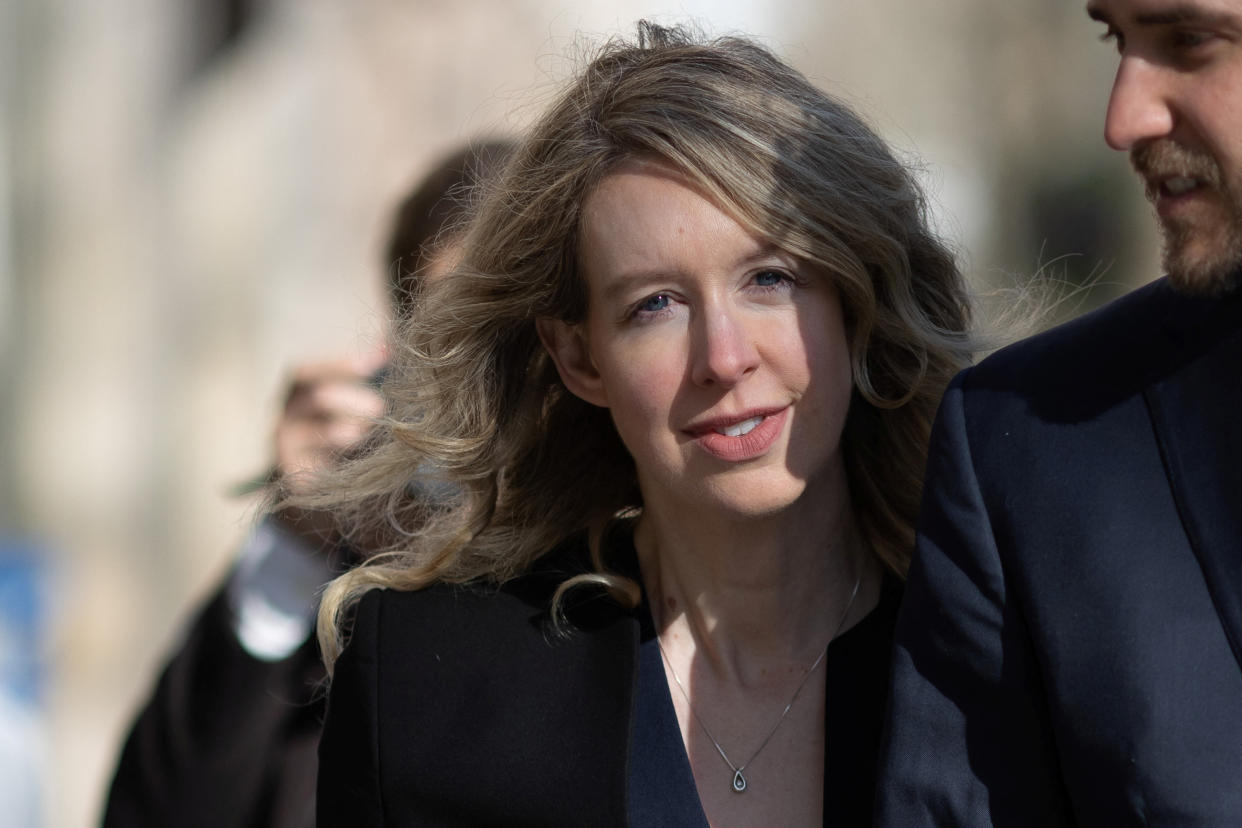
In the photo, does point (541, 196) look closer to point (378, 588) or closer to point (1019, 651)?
point (378, 588)

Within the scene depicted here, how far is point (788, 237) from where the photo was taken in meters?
2.22

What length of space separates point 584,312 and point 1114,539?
926 millimetres

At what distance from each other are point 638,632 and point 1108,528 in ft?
2.86

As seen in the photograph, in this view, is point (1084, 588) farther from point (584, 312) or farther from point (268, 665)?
point (268, 665)

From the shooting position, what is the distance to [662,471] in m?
2.28

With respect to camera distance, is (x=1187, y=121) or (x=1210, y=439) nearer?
(x=1187, y=121)

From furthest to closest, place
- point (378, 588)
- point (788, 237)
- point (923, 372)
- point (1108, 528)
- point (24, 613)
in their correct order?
1. point (24, 613)
2. point (378, 588)
3. point (923, 372)
4. point (788, 237)
5. point (1108, 528)

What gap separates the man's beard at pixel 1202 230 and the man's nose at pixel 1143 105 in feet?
0.05

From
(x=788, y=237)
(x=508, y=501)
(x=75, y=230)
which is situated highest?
(x=75, y=230)

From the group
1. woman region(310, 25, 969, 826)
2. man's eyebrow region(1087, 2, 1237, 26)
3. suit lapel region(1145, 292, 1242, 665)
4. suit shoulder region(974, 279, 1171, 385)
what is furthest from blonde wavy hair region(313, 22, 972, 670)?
man's eyebrow region(1087, 2, 1237, 26)

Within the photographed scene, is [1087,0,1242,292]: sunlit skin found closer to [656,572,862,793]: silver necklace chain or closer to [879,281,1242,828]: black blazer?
[879,281,1242,828]: black blazer

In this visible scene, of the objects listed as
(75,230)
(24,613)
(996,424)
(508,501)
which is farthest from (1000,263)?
(996,424)

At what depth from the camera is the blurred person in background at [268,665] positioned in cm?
302

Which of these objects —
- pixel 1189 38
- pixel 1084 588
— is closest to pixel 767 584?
pixel 1084 588
